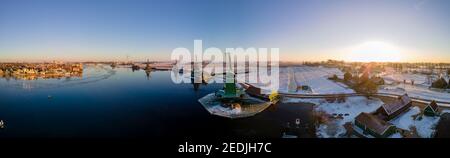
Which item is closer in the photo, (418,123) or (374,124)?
(374,124)

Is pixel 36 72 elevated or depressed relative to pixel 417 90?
elevated

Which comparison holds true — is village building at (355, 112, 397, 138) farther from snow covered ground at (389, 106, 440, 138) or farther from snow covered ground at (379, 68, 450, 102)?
snow covered ground at (379, 68, 450, 102)

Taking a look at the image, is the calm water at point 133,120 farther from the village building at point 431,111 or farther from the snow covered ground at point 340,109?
the village building at point 431,111

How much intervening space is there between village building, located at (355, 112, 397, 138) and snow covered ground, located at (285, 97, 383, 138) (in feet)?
1.63

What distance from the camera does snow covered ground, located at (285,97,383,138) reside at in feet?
20.5

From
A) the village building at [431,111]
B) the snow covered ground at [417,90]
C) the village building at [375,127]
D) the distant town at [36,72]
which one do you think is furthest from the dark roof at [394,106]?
the distant town at [36,72]

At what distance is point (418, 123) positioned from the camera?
6.96 m

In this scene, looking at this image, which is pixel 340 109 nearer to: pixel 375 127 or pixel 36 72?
pixel 375 127

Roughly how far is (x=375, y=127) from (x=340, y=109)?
274 cm

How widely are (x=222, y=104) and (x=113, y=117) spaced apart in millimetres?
3886

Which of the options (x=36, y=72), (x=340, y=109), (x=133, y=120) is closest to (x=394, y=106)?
(x=340, y=109)

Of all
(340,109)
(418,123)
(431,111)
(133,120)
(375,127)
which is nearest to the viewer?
(375,127)

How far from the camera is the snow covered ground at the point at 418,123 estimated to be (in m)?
6.27

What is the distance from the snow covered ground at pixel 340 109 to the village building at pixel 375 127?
496 mm
